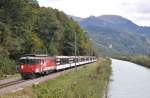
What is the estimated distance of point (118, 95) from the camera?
55906mm

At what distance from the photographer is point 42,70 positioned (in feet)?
187

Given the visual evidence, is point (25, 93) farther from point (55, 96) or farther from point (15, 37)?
point (15, 37)

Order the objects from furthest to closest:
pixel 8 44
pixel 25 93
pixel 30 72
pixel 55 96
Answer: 1. pixel 8 44
2. pixel 30 72
3. pixel 25 93
4. pixel 55 96

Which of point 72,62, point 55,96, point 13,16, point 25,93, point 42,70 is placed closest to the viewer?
point 55,96

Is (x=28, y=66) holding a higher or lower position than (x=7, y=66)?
higher

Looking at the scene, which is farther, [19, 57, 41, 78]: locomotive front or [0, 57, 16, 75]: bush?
[0, 57, 16, 75]: bush

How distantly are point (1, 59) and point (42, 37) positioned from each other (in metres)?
38.8

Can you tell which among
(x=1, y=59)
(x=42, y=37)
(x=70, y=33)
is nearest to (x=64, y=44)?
(x=70, y=33)

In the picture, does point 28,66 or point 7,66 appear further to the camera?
point 7,66

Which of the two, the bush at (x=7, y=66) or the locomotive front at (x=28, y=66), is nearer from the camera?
the locomotive front at (x=28, y=66)

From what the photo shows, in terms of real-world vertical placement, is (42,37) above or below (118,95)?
above

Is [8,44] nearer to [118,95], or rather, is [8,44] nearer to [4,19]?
[4,19]

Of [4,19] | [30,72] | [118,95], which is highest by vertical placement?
[4,19]

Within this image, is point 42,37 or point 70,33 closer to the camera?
point 42,37
